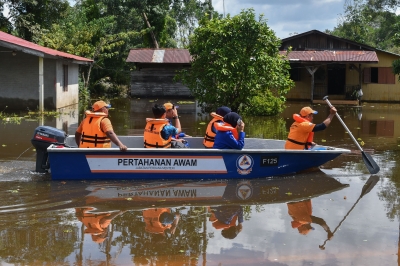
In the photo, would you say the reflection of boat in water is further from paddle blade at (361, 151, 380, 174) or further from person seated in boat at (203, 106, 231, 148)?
person seated in boat at (203, 106, 231, 148)

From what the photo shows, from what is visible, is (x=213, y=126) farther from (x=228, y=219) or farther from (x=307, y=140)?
(x=228, y=219)

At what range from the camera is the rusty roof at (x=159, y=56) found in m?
32.0

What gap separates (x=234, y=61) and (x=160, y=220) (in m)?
12.3

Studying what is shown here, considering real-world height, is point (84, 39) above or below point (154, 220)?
above

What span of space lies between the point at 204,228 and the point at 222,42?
13.0 metres

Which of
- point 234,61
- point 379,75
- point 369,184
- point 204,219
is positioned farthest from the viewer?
point 379,75

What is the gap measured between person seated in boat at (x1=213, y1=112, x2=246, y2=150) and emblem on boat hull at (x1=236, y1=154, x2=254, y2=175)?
22 cm

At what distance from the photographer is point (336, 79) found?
Result: 32.4 m

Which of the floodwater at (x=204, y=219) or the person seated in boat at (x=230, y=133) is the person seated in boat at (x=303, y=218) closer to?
the floodwater at (x=204, y=219)

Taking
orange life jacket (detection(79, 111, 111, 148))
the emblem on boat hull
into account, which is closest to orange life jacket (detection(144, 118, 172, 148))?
orange life jacket (detection(79, 111, 111, 148))

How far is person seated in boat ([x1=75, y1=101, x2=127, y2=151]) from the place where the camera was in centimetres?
912

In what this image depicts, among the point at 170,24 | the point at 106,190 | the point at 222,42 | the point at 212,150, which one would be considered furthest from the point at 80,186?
the point at 170,24

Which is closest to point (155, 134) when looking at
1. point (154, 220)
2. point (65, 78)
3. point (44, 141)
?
point (44, 141)

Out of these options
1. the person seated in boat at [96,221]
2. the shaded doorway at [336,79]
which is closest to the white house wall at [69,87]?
the shaded doorway at [336,79]
